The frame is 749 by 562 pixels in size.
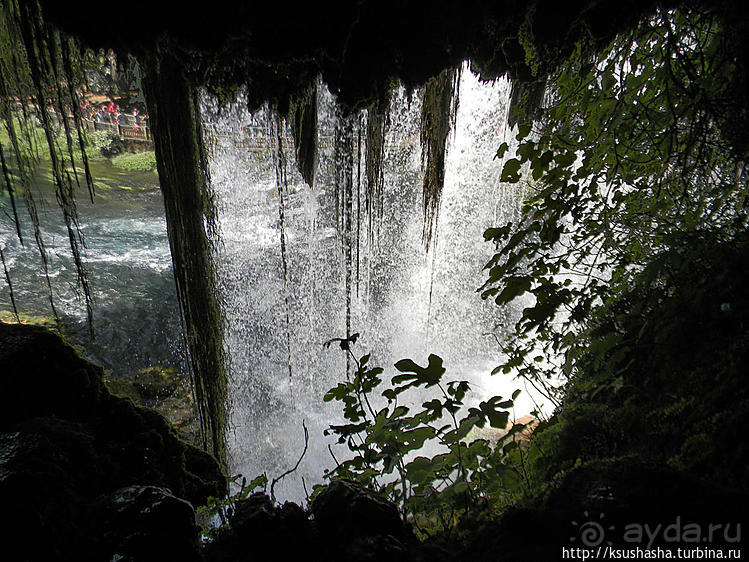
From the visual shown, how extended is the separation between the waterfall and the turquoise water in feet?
5.12

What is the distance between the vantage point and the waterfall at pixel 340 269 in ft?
28.1

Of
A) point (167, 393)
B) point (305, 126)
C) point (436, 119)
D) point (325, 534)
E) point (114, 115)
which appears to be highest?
point (114, 115)

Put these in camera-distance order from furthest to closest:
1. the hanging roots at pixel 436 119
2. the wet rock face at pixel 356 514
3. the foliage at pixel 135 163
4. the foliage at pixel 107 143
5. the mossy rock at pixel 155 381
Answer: the foliage at pixel 135 163, the foliage at pixel 107 143, the mossy rock at pixel 155 381, the hanging roots at pixel 436 119, the wet rock face at pixel 356 514

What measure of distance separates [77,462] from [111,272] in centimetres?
916

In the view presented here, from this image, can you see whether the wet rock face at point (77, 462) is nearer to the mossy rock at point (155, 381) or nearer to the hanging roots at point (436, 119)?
the hanging roots at point (436, 119)

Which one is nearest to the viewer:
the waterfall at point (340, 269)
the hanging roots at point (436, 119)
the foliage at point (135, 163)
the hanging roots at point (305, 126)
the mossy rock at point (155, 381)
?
the hanging roots at point (305, 126)

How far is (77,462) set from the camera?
1.67m

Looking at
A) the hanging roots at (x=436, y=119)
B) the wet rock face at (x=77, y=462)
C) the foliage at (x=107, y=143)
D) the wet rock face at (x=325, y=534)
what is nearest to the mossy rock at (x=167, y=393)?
the wet rock face at (x=77, y=462)

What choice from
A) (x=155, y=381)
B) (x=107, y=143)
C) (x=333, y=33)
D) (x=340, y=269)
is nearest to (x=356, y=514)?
(x=333, y=33)

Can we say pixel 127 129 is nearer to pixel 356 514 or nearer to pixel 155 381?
pixel 155 381

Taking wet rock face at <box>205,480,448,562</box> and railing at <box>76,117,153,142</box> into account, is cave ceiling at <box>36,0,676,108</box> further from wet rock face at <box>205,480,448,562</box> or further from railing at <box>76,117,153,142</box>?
→ railing at <box>76,117,153,142</box>

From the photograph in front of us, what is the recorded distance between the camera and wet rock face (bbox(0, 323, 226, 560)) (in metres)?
1.30

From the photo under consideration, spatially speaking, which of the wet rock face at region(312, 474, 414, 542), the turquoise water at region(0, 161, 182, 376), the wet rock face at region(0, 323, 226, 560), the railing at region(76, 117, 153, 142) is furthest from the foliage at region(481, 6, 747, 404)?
the railing at region(76, 117, 153, 142)

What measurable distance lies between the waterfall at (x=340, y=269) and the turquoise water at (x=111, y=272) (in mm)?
1562
